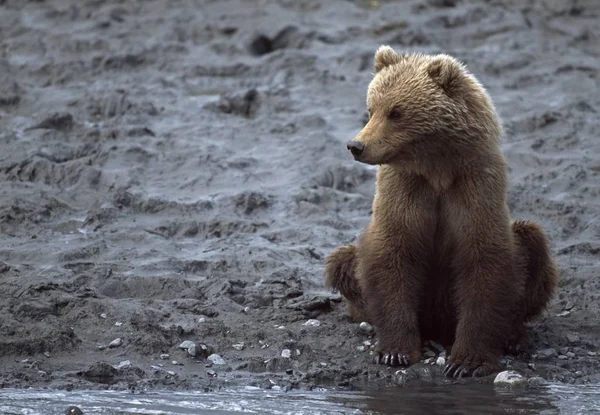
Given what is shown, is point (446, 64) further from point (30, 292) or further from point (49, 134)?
point (49, 134)

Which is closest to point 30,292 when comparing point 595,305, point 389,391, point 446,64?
point 389,391

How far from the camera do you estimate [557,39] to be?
43.6ft

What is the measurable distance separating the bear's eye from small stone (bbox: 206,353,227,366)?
1.66 metres

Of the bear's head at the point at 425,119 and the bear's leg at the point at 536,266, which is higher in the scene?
the bear's head at the point at 425,119

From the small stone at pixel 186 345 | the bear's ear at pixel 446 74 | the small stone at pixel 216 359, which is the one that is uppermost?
the bear's ear at pixel 446 74

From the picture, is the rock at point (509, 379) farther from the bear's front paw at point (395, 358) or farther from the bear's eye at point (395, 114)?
the bear's eye at point (395, 114)

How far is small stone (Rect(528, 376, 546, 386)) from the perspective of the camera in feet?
20.5

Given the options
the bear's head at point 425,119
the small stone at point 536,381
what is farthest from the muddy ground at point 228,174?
the bear's head at point 425,119

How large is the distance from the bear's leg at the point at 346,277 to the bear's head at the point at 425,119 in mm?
839

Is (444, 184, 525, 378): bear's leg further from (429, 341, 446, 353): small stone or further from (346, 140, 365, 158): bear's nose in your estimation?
(346, 140, 365, 158): bear's nose

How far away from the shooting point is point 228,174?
9797mm

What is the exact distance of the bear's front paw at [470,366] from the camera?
627cm

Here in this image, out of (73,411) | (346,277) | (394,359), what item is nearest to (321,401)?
(394,359)

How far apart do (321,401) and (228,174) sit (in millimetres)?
4155
